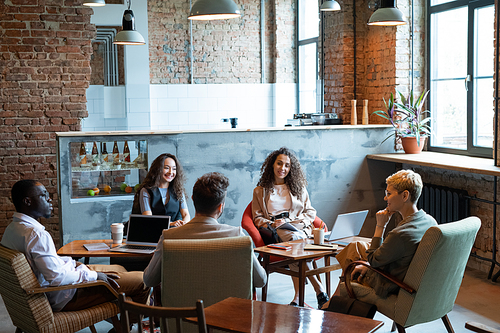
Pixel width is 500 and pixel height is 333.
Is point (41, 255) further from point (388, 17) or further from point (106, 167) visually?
point (388, 17)

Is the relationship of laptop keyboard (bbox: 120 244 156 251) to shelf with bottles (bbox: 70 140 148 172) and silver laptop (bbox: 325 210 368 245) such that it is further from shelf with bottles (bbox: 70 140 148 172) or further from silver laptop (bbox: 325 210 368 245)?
shelf with bottles (bbox: 70 140 148 172)

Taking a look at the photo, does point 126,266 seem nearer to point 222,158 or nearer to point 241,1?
point 222,158

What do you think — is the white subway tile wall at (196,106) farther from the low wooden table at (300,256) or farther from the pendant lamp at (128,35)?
the low wooden table at (300,256)

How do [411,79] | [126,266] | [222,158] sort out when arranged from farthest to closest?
[411,79], [222,158], [126,266]

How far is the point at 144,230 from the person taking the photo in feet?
12.1

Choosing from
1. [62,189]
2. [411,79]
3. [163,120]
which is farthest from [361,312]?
[163,120]

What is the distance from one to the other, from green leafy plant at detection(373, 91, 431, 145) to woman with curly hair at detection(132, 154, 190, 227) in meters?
2.71

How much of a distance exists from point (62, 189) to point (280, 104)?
503cm

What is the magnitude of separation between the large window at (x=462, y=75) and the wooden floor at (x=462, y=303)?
1.40m

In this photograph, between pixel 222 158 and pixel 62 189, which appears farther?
pixel 222 158

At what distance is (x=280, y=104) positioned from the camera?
9.26 metres

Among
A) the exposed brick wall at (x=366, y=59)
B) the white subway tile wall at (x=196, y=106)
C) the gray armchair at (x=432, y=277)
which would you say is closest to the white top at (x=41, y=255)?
the gray armchair at (x=432, y=277)

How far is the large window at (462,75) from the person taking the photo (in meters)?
5.38

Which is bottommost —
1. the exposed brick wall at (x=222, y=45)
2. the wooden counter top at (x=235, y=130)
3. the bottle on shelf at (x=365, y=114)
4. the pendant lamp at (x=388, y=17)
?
the wooden counter top at (x=235, y=130)
